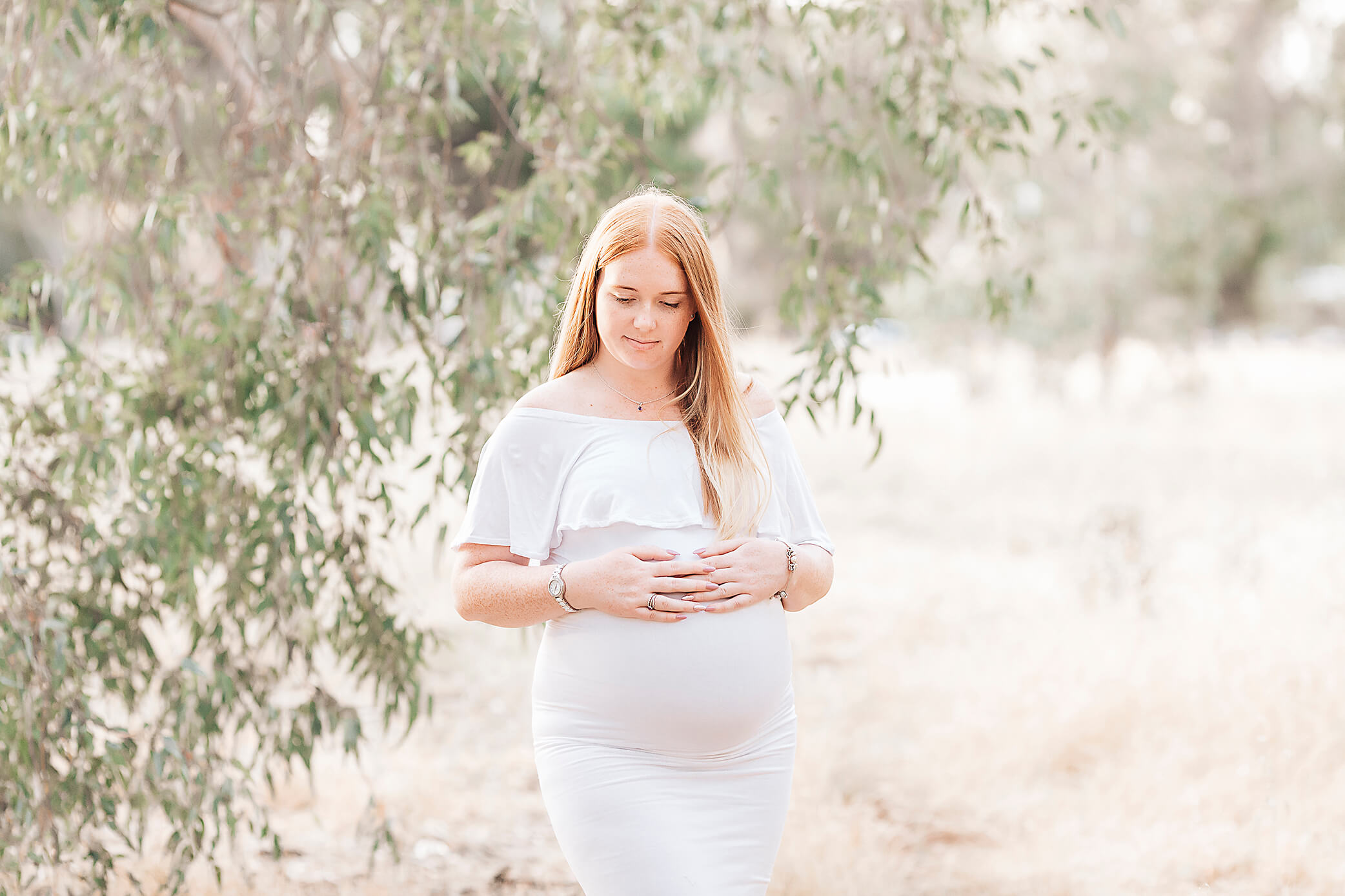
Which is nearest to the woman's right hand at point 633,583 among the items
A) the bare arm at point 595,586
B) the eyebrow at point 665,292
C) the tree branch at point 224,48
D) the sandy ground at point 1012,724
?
the bare arm at point 595,586

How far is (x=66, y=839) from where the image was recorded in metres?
3.04

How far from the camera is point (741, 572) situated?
7.04ft

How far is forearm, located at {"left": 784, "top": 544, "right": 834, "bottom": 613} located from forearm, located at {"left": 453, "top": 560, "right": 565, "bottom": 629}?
450 mm

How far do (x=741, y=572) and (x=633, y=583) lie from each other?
21cm

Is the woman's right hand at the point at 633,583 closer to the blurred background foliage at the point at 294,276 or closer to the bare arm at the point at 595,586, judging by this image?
the bare arm at the point at 595,586

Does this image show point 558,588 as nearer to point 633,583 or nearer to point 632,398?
point 633,583

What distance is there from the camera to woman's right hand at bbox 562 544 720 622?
6.77ft

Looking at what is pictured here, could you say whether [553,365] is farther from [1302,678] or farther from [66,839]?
[1302,678]

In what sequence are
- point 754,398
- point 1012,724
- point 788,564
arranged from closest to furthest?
point 788,564 → point 754,398 → point 1012,724

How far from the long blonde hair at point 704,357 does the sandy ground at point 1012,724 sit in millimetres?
1015

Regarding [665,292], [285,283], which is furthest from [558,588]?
[285,283]

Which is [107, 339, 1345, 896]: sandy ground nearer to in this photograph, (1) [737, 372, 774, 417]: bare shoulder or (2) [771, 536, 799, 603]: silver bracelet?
(1) [737, 372, 774, 417]: bare shoulder

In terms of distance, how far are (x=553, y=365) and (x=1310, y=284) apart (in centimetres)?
2437

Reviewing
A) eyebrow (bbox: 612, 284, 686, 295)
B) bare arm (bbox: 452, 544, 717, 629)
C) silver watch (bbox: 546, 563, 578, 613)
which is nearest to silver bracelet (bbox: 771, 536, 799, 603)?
bare arm (bbox: 452, 544, 717, 629)
